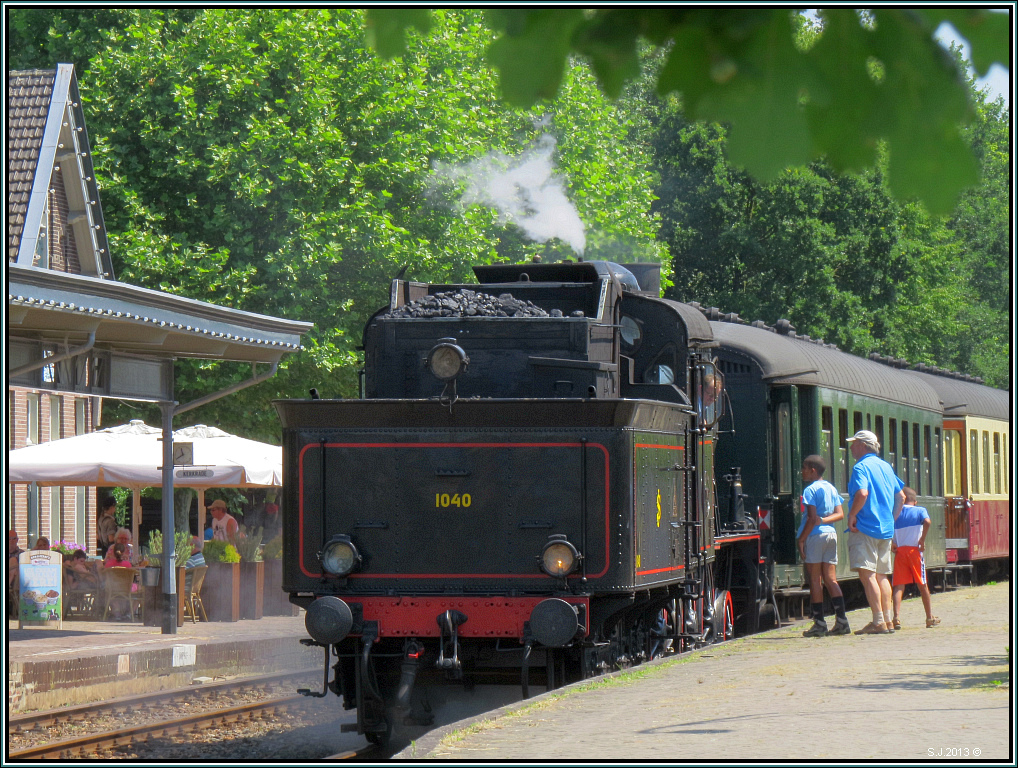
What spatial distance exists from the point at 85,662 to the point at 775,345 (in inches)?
328

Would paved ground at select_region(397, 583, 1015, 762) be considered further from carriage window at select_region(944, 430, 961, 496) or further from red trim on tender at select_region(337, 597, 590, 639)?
carriage window at select_region(944, 430, 961, 496)

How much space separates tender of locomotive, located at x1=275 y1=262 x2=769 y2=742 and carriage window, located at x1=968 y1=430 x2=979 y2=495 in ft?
51.9

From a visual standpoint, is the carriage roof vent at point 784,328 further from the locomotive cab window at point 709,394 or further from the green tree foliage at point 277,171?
the green tree foliage at point 277,171

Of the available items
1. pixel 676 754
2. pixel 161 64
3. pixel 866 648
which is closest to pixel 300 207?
pixel 161 64

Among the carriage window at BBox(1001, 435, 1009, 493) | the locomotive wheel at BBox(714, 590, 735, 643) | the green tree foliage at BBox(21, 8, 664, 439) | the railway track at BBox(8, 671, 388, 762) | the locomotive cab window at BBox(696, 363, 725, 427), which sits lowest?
the railway track at BBox(8, 671, 388, 762)

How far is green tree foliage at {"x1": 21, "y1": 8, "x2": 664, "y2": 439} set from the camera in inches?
984

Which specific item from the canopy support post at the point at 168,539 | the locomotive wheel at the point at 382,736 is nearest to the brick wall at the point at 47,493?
the canopy support post at the point at 168,539

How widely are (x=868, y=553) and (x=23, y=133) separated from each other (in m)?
18.2

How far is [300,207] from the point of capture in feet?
83.9

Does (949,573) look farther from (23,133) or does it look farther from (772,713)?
(23,133)

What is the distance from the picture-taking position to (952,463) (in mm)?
23188

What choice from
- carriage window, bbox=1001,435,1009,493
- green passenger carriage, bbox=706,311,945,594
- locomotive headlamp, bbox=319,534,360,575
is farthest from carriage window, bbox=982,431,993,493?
locomotive headlamp, bbox=319,534,360,575

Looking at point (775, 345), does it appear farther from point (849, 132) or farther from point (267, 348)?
point (849, 132)

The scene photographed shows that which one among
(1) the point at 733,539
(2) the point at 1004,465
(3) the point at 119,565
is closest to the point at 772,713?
(1) the point at 733,539
